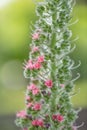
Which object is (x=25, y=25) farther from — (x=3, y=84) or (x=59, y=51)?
(x=59, y=51)

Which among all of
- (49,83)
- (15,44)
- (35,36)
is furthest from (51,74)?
(15,44)

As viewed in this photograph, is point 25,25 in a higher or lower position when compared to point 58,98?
higher

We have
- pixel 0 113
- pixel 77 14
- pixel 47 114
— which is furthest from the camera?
pixel 77 14

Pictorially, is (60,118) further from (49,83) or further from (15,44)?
(15,44)

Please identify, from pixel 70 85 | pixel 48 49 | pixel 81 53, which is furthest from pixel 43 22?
pixel 81 53

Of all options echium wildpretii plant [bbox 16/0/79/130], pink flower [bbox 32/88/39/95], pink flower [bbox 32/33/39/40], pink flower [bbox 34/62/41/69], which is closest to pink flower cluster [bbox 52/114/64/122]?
echium wildpretii plant [bbox 16/0/79/130]

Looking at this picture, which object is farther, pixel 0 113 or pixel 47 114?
pixel 0 113

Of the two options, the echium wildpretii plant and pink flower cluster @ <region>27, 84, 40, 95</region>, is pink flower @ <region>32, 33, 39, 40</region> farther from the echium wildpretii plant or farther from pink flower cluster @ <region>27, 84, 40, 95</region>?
pink flower cluster @ <region>27, 84, 40, 95</region>
